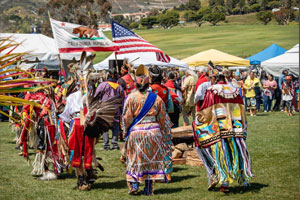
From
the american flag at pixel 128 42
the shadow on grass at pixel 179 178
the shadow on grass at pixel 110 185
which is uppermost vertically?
the american flag at pixel 128 42

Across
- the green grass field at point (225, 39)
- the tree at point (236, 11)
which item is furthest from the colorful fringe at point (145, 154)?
the tree at point (236, 11)

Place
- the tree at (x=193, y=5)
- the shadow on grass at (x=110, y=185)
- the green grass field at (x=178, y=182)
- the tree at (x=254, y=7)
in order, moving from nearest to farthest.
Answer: the green grass field at (x=178, y=182) < the shadow on grass at (x=110, y=185) < the tree at (x=254, y=7) < the tree at (x=193, y=5)

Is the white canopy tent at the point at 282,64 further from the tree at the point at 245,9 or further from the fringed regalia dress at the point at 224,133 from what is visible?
the tree at the point at 245,9

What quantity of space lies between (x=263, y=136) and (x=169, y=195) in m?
5.85

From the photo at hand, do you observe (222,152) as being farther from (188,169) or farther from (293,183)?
(188,169)

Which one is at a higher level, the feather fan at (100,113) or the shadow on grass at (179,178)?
the feather fan at (100,113)

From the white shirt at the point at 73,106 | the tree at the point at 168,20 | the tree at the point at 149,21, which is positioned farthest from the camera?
the tree at the point at 149,21

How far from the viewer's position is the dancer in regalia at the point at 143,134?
239 inches

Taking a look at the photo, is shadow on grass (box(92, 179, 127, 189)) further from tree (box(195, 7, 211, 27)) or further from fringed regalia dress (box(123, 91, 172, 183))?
tree (box(195, 7, 211, 27))

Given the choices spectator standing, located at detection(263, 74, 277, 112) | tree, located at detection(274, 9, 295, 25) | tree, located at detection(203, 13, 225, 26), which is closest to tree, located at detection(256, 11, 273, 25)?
tree, located at detection(274, 9, 295, 25)

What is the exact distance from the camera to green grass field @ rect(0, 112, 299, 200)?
20.8 ft

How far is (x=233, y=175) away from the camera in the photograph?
6266 mm

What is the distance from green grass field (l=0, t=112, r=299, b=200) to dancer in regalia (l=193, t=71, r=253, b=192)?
0.97 feet

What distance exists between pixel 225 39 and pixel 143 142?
70568mm
